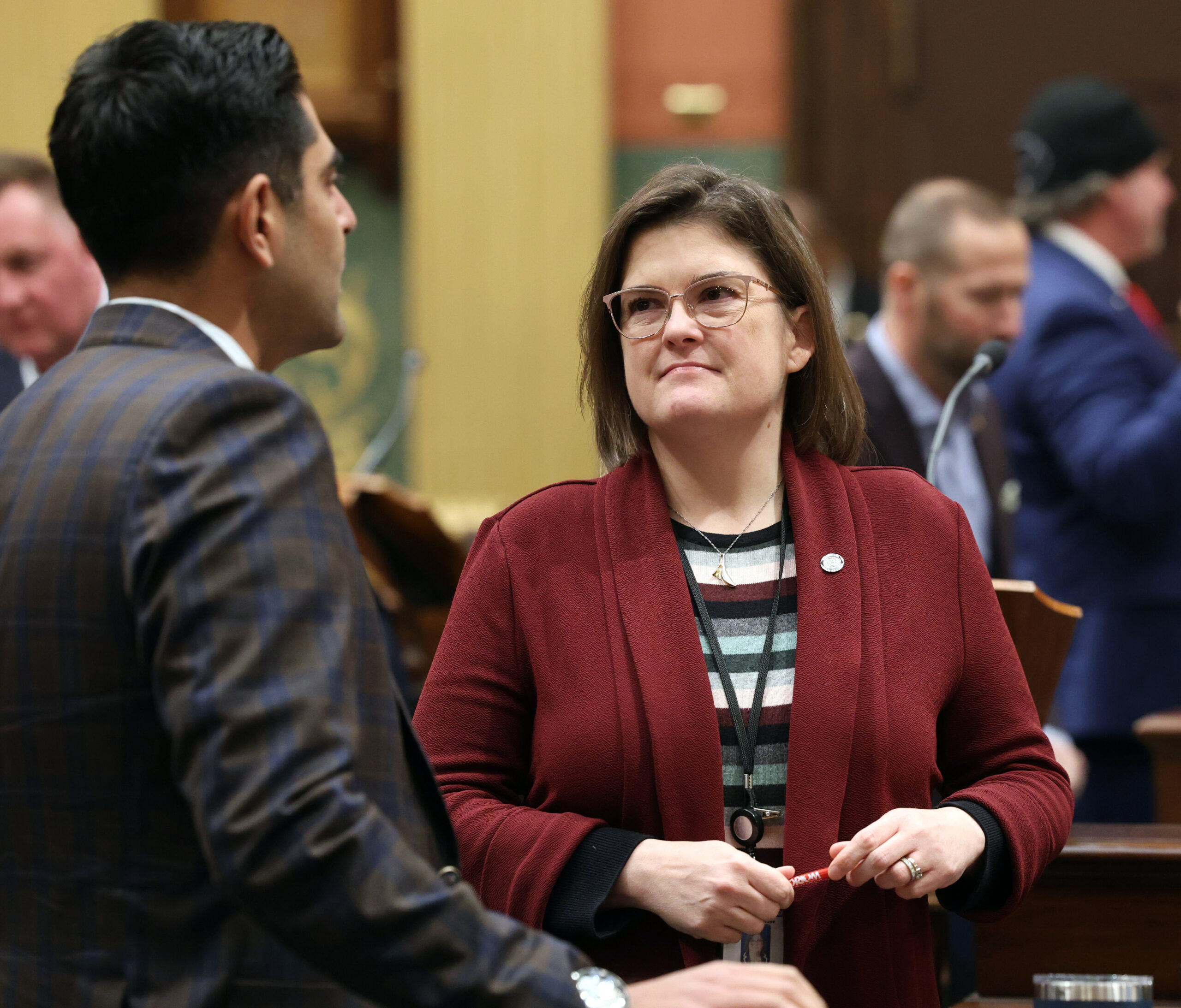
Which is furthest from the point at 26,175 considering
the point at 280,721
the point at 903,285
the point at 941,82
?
the point at 941,82

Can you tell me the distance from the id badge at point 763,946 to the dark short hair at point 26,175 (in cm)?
202

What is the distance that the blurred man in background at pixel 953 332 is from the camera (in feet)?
9.03

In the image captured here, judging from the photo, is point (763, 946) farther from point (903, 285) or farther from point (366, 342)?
point (366, 342)

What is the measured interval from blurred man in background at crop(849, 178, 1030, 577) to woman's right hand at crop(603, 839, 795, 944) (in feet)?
4.69

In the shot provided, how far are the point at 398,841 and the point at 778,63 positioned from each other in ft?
14.9

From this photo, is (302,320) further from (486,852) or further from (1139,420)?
(1139,420)

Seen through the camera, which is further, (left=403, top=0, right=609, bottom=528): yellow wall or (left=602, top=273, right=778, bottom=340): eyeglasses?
(left=403, top=0, right=609, bottom=528): yellow wall

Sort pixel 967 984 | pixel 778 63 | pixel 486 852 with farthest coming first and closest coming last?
pixel 778 63
pixel 967 984
pixel 486 852

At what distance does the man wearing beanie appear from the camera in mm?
2973

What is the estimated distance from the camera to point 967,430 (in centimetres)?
280

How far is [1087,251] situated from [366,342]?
8.57 feet

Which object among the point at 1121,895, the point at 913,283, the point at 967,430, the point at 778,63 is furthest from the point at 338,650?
the point at 778,63

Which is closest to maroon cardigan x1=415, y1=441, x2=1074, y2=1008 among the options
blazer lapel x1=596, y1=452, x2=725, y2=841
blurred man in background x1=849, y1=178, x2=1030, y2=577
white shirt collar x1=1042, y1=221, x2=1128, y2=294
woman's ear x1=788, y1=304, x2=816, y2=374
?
blazer lapel x1=596, y1=452, x2=725, y2=841

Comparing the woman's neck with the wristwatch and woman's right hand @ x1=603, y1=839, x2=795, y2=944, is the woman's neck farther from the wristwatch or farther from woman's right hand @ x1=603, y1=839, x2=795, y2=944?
the wristwatch
